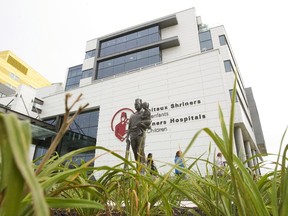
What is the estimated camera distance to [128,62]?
64.5ft

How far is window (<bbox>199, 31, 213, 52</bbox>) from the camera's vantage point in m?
19.0

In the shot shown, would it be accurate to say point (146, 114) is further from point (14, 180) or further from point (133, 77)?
point (133, 77)

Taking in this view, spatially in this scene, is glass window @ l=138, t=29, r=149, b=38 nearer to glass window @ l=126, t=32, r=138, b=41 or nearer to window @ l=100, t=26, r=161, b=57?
window @ l=100, t=26, r=161, b=57

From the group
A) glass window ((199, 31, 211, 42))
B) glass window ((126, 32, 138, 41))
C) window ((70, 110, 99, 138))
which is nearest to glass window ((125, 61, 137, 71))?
glass window ((126, 32, 138, 41))

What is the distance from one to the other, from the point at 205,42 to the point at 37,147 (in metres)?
19.4

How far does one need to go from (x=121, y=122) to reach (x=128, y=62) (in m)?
7.96

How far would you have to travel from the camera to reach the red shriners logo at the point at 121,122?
13.8 m

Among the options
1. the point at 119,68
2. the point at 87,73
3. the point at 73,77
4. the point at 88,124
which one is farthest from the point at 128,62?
the point at 73,77

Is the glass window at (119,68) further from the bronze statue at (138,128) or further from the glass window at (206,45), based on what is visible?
the bronze statue at (138,128)

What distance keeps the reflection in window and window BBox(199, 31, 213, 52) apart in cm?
458

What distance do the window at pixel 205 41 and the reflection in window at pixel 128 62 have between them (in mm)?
4581

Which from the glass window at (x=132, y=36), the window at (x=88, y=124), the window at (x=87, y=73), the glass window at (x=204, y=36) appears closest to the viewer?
the window at (x=88, y=124)

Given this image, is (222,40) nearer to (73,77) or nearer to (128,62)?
(128,62)

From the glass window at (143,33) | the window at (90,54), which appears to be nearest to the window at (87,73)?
the window at (90,54)
